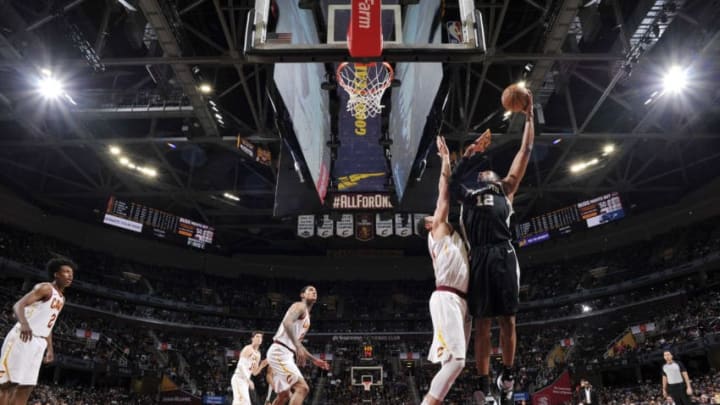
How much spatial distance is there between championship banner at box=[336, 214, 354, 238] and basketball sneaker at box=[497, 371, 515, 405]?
13733 millimetres

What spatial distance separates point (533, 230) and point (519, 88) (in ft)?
70.4

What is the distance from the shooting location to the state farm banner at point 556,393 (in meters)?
21.4

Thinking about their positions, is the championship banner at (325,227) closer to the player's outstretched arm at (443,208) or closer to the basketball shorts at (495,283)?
the player's outstretched arm at (443,208)

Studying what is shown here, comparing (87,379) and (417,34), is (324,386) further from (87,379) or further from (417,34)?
(417,34)

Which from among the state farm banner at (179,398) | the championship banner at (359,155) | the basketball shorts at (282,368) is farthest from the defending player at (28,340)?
the state farm banner at (179,398)

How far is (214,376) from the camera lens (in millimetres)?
26797

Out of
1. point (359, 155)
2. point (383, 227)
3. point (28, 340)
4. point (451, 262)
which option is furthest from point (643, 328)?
point (28, 340)

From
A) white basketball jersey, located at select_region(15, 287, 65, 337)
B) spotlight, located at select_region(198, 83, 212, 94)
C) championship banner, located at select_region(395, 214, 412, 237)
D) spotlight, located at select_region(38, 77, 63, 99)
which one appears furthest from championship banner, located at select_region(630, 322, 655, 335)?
spotlight, located at select_region(38, 77, 63, 99)

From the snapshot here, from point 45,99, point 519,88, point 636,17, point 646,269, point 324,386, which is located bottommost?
point 324,386

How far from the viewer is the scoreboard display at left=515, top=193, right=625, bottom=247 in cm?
2150

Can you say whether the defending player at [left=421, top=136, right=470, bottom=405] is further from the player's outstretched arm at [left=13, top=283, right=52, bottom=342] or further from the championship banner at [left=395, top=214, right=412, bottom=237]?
the championship banner at [left=395, top=214, right=412, bottom=237]

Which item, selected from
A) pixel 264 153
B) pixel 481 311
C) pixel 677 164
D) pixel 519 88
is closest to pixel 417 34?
pixel 519 88

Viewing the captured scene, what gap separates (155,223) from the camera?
23.6 meters

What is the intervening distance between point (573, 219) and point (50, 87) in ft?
69.9
